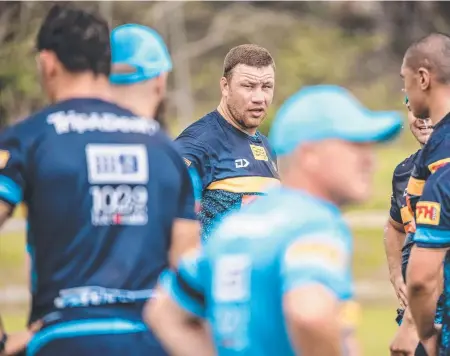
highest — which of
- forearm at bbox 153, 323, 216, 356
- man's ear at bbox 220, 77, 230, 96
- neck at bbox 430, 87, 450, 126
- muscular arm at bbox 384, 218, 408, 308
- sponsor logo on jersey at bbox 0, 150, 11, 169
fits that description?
man's ear at bbox 220, 77, 230, 96

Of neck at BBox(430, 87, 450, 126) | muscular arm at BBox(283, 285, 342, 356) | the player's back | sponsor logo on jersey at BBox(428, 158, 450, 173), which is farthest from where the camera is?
neck at BBox(430, 87, 450, 126)

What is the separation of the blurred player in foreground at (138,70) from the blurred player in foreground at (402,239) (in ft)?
8.27

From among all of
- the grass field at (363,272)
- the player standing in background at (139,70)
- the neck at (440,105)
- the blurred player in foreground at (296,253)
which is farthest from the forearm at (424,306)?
the grass field at (363,272)

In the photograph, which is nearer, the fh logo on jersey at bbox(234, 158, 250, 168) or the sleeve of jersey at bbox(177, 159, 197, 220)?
the sleeve of jersey at bbox(177, 159, 197, 220)

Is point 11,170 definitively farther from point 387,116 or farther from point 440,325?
point 440,325

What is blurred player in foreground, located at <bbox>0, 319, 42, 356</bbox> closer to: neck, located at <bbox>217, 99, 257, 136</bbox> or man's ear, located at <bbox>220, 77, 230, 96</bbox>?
neck, located at <bbox>217, 99, 257, 136</bbox>

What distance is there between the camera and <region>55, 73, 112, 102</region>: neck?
13.8 ft

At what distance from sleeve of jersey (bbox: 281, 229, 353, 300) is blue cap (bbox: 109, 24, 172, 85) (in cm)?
154

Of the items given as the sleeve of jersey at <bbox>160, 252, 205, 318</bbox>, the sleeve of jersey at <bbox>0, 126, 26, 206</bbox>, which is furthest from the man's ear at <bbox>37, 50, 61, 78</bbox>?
the sleeve of jersey at <bbox>160, 252, 205, 318</bbox>

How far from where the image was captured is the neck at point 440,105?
18.0 feet

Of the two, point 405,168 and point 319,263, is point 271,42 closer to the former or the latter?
point 405,168

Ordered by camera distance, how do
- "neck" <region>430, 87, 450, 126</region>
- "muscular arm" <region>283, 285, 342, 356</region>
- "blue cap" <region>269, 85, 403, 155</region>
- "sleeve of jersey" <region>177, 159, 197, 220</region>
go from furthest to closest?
"neck" <region>430, 87, 450, 126</region>, "sleeve of jersey" <region>177, 159, 197, 220</region>, "blue cap" <region>269, 85, 403, 155</region>, "muscular arm" <region>283, 285, 342, 356</region>

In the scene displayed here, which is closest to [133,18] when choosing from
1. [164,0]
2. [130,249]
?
[164,0]

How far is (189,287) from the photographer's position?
3.52 metres
